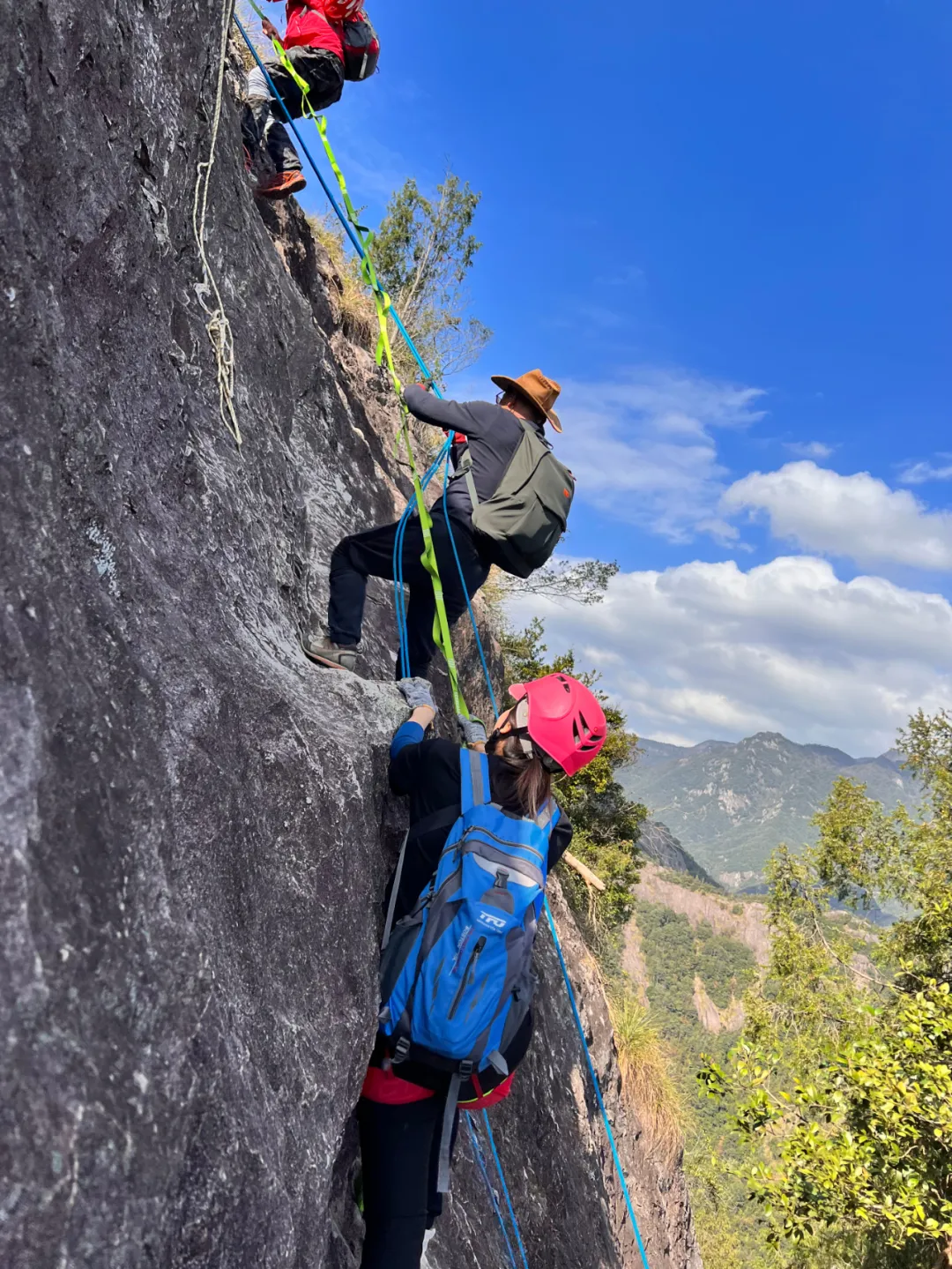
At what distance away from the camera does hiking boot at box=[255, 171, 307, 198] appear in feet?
22.1

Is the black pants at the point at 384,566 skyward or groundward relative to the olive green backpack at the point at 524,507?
groundward

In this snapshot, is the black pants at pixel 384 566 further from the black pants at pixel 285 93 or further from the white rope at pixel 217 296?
the black pants at pixel 285 93

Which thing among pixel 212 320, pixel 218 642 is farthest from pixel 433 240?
pixel 218 642

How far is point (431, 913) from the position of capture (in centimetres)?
321

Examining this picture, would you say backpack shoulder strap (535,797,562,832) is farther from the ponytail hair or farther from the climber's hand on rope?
the climber's hand on rope

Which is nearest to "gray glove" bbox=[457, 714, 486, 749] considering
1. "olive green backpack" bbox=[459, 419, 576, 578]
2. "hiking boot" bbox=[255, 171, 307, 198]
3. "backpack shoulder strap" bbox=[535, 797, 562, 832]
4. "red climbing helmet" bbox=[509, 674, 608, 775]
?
"olive green backpack" bbox=[459, 419, 576, 578]

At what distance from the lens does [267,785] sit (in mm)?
2961

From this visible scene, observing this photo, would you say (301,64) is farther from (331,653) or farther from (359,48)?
(331,653)

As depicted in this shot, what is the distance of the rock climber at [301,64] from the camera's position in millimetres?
6727

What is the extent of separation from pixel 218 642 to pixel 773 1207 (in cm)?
951

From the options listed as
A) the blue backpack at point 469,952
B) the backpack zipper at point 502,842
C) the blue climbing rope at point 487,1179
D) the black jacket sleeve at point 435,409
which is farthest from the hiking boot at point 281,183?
the blue climbing rope at point 487,1179

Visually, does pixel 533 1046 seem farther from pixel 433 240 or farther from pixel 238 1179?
pixel 433 240

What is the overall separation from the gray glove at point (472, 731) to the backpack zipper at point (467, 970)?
199 centimetres

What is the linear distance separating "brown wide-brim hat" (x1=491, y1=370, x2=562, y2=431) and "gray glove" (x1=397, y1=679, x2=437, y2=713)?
192cm
